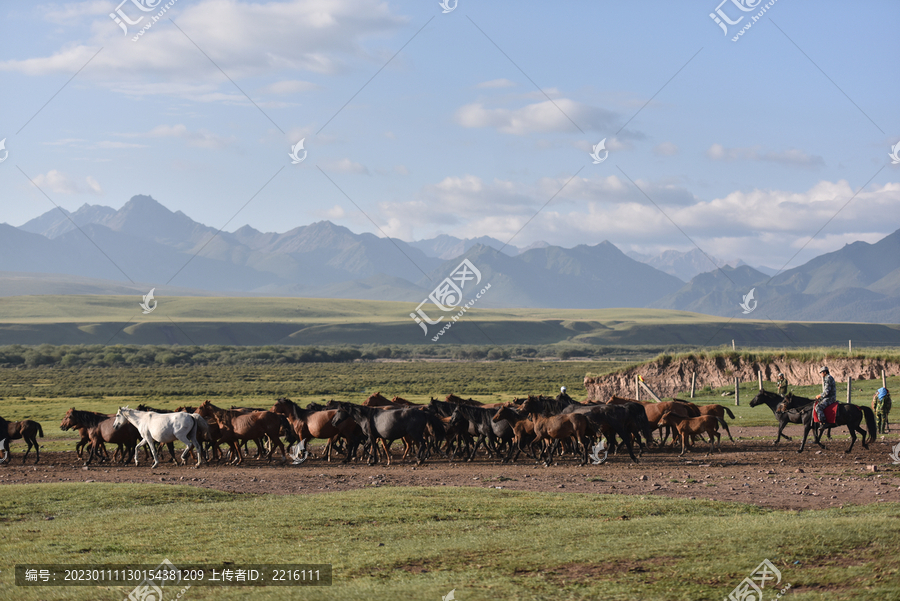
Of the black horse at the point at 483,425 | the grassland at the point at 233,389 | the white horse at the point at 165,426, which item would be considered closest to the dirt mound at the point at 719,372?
the grassland at the point at 233,389

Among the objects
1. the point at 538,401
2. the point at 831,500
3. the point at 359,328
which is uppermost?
the point at 359,328

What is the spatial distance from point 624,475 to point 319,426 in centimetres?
800

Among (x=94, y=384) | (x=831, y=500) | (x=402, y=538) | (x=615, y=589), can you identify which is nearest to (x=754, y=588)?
(x=615, y=589)

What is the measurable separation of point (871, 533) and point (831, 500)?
412 centimetres

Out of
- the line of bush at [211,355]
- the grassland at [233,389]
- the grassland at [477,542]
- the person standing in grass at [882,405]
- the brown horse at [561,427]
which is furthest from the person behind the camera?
the line of bush at [211,355]

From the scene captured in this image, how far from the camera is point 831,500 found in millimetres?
12367

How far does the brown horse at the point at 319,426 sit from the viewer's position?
19.8m

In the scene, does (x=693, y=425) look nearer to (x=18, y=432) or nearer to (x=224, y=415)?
(x=224, y=415)

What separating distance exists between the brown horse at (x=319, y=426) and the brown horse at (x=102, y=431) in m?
3.84

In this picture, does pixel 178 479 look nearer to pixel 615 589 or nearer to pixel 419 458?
pixel 419 458

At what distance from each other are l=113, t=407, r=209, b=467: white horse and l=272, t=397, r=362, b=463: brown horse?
2.15m

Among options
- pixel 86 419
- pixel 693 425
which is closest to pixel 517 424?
pixel 693 425

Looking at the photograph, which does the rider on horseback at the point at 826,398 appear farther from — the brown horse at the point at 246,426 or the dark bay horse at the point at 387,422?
the brown horse at the point at 246,426

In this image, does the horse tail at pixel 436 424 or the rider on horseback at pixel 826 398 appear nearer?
the rider on horseback at pixel 826 398
